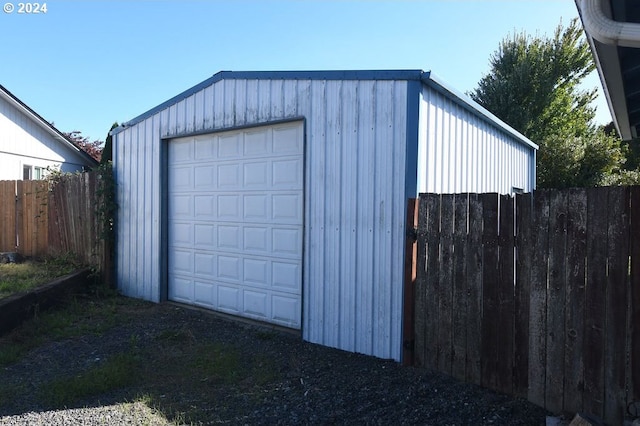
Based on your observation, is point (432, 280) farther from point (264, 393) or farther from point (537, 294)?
point (264, 393)

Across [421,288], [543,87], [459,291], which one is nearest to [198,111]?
A: [421,288]

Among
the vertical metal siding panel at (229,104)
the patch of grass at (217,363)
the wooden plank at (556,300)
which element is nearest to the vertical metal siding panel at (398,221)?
the wooden plank at (556,300)

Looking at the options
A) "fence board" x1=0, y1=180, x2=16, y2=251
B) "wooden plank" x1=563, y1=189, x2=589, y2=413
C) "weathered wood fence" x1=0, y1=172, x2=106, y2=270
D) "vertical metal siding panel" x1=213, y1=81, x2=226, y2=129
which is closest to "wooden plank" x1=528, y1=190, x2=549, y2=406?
"wooden plank" x1=563, y1=189, x2=589, y2=413

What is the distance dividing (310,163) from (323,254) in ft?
3.61

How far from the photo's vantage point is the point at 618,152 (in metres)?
16.2

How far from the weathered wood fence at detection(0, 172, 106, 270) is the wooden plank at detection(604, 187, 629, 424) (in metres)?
7.78

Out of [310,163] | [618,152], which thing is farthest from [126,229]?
[618,152]

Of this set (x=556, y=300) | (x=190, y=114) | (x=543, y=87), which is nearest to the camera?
(x=556, y=300)

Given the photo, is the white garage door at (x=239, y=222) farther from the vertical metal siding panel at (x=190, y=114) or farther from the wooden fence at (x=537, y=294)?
the wooden fence at (x=537, y=294)

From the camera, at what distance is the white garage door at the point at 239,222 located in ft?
19.7

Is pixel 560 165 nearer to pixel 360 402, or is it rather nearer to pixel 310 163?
pixel 310 163

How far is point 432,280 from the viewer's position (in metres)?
4.41

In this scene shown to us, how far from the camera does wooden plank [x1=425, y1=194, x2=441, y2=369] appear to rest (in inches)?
172

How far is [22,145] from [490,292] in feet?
46.8
